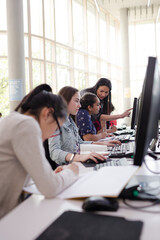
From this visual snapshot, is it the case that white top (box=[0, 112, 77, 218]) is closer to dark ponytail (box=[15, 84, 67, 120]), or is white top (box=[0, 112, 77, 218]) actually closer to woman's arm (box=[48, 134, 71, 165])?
dark ponytail (box=[15, 84, 67, 120])

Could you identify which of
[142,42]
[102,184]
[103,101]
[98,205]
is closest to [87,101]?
[103,101]

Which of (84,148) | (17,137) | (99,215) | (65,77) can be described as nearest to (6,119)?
(17,137)

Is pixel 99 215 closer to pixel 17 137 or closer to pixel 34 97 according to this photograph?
pixel 17 137

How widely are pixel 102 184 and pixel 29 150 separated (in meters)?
→ 0.31

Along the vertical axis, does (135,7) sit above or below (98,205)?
above

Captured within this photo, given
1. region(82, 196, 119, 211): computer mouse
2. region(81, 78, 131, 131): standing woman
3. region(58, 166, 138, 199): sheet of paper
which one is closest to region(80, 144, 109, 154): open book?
region(58, 166, 138, 199): sheet of paper

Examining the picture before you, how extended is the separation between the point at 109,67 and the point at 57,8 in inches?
131

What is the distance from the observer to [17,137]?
91cm

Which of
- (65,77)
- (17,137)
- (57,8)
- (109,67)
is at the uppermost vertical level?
(57,8)

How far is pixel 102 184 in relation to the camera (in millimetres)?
968

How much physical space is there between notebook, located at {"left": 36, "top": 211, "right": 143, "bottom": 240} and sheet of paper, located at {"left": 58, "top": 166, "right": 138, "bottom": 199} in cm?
12

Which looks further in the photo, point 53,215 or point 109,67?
point 109,67

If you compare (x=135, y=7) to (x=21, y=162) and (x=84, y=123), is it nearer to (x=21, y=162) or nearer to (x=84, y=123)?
(x=84, y=123)

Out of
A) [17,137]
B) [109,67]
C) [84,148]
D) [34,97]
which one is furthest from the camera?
[109,67]
